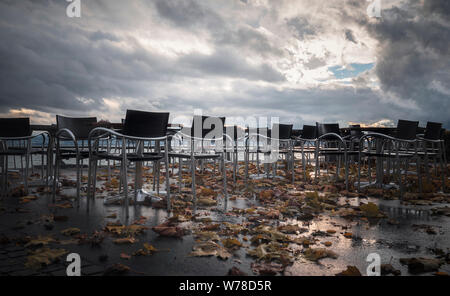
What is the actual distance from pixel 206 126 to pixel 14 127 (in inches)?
120

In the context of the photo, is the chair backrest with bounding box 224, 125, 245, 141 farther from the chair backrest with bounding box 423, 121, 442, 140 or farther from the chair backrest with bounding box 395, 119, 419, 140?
the chair backrest with bounding box 423, 121, 442, 140

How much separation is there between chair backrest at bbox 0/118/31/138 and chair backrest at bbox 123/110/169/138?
2.29 m

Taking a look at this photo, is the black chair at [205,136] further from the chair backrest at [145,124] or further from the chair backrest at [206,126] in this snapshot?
the chair backrest at [145,124]

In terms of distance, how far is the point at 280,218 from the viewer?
321cm

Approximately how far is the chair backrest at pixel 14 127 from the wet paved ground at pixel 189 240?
3.83 ft

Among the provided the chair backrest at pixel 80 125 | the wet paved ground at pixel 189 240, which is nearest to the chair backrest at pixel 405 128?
the wet paved ground at pixel 189 240

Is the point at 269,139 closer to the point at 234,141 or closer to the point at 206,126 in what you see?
the point at 234,141

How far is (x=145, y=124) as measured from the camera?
347 centimetres

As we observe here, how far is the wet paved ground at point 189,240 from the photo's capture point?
73.8 inches

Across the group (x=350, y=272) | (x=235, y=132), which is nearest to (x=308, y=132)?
(x=235, y=132)
